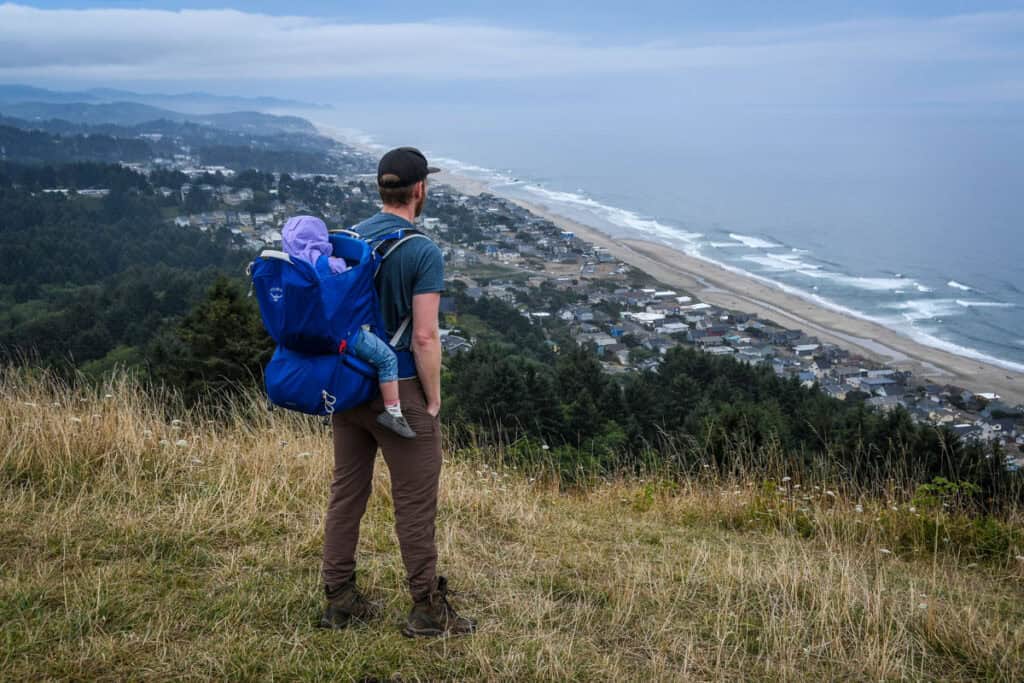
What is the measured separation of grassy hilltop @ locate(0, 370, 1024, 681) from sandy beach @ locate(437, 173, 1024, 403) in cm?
1655

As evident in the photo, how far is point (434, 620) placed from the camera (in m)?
2.82

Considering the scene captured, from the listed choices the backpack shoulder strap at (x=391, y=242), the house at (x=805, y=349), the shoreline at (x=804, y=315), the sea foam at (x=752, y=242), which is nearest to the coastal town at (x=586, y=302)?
the house at (x=805, y=349)

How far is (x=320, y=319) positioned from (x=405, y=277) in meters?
0.31

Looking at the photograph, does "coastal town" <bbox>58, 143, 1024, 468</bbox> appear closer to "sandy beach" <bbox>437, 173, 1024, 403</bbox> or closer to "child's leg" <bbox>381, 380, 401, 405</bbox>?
"sandy beach" <bbox>437, 173, 1024, 403</bbox>

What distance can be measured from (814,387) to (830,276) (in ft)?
38.5

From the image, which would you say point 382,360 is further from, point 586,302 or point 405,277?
point 586,302

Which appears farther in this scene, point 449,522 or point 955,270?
point 955,270

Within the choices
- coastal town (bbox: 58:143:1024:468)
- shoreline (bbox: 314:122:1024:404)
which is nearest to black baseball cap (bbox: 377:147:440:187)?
coastal town (bbox: 58:143:1024:468)

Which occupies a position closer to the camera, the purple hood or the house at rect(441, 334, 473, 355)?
the purple hood

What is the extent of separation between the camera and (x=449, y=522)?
4.12 m

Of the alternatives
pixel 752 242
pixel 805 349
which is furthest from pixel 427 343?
pixel 752 242

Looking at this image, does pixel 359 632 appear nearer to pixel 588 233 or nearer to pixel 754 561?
pixel 754 561

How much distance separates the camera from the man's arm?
2.57m

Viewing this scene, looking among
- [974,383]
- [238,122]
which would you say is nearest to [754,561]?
[974,383]
